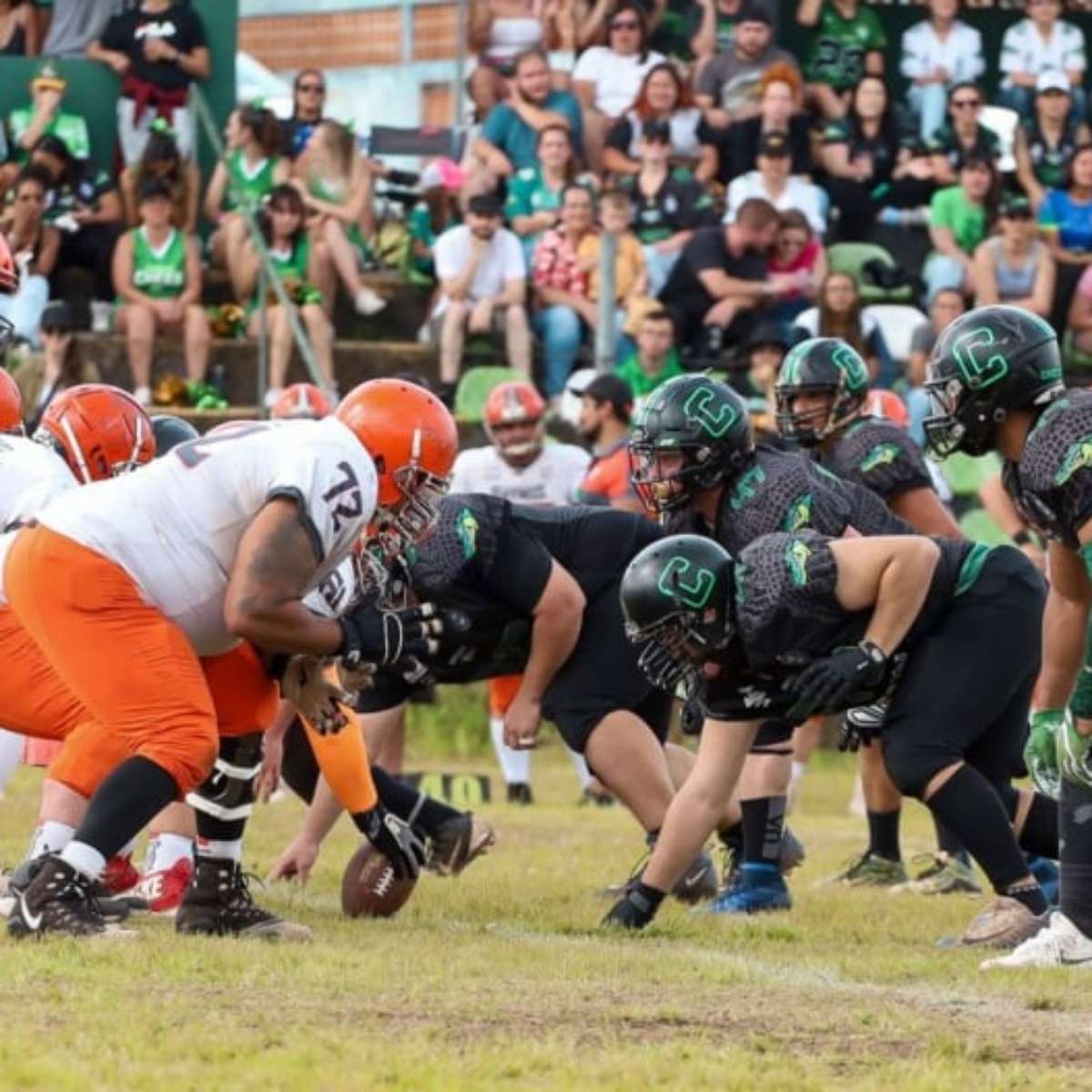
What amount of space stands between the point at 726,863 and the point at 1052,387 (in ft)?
10.4

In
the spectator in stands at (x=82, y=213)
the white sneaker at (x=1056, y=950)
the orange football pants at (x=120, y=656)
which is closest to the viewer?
the orange football pants at (x=120, y=656)

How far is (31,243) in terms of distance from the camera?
658 inches

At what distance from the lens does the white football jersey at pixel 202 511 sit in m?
7.14

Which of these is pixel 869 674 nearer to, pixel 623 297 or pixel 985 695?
pixel 985 695

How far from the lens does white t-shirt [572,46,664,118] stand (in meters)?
18.6

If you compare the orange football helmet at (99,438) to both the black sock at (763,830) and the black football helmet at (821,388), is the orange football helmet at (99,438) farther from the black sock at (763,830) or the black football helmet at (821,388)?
the black football helmet at (821,388)

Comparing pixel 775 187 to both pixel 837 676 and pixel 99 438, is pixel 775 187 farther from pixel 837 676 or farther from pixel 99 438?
pixel 837 676

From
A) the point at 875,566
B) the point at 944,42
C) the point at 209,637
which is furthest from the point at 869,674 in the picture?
the point at 944,42

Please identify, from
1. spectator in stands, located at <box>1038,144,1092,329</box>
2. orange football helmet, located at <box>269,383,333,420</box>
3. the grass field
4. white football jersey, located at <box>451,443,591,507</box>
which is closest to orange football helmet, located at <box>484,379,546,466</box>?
white football jersey, located at <box>451,443,591,507</box>

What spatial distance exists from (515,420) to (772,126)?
4787mm

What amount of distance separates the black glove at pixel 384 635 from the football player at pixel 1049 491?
152 centimetres

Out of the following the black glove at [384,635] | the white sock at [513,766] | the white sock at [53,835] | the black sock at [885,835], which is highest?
the black glove at [384,635]

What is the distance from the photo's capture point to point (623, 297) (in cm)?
1708

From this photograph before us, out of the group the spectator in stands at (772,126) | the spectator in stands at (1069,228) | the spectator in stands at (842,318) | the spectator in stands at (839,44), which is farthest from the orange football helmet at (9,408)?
the spectator in stands at (839,44)
